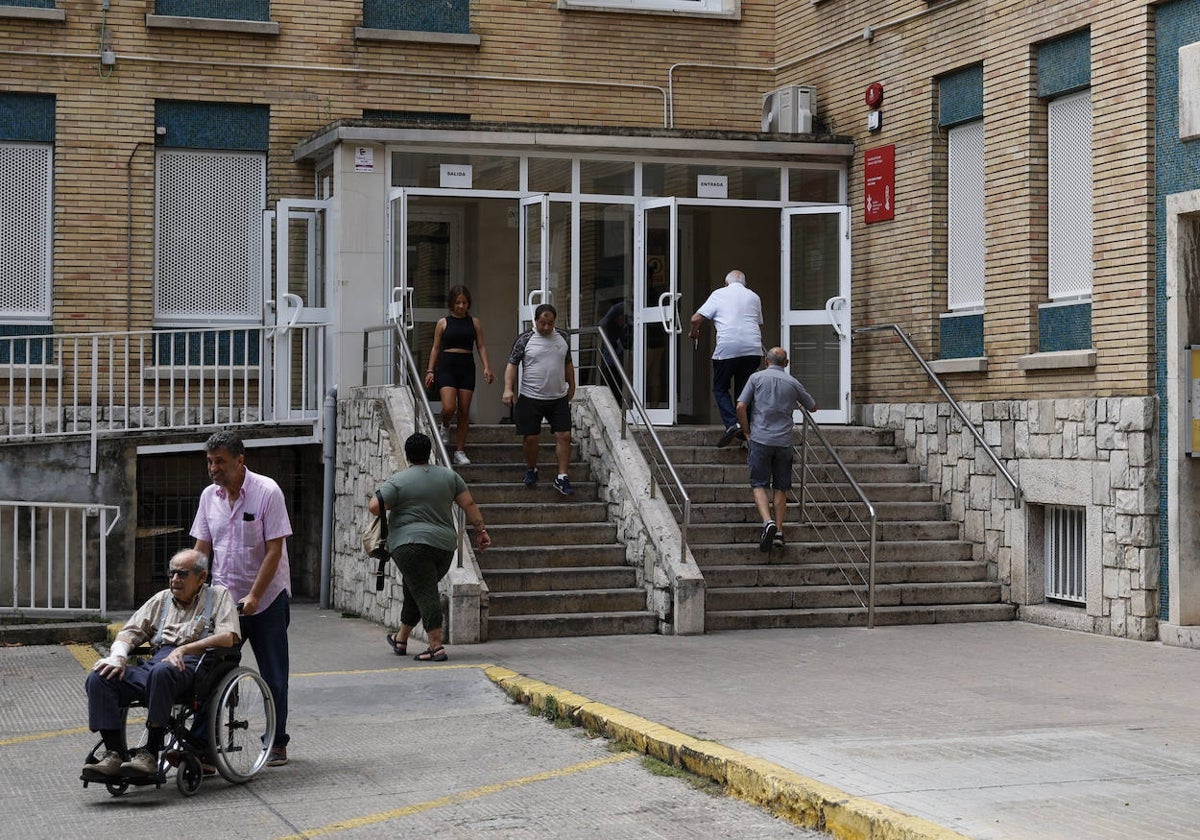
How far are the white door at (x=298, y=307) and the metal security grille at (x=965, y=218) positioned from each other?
6363 mm

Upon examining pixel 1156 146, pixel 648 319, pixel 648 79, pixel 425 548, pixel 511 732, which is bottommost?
pixel 511 732

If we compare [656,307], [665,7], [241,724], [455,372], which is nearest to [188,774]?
[241,724]

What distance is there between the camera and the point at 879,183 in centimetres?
1709

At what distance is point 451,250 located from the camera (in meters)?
17.2

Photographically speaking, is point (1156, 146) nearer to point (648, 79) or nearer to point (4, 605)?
point (648, 79)

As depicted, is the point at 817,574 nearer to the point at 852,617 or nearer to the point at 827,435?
the point at 852,617

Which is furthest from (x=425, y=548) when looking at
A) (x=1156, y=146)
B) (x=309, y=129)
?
(x=309, y=129)

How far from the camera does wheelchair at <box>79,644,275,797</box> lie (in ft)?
25.0

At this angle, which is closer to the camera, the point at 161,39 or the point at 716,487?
the point at 716,487

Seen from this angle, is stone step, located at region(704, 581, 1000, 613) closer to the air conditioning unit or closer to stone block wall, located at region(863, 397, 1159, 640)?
stone block wall, located at region(863, 397, 1159, 640)

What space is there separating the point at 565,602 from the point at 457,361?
2724 mm

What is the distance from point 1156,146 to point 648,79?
7.57m

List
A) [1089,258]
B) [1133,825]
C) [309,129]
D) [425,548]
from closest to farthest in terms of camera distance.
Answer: [1133,825] < [425,548] < [1089,258] < [309,129]

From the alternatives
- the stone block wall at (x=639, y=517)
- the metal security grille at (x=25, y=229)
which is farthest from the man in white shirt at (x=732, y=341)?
the metal security grille at (x=25, y=229)
